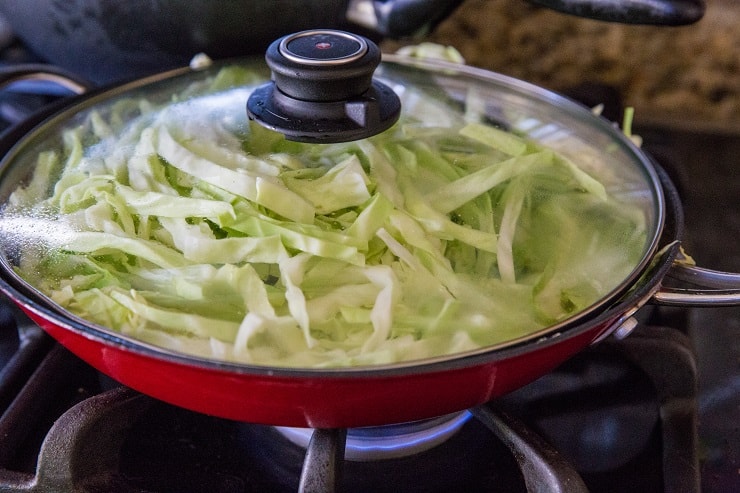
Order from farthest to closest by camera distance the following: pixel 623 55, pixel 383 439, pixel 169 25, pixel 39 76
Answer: pixel 623 55 → pixel 169 25 → pixel 39 76 → pixel 383 439

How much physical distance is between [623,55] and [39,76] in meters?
1.22

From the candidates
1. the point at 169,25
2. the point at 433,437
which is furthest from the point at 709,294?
the point at 169,25

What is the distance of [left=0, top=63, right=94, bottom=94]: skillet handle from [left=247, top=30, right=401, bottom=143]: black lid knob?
41 centimetres

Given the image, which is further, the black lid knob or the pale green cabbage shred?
the black lid knob

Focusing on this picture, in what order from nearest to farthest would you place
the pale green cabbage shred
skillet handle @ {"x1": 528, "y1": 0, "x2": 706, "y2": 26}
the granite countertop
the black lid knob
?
the pale green cabbage shred
the black lid knob
skillet handle @ {"x1": 528, "y1": 0, "x2": 706, "y2": 26}
the granite countertop

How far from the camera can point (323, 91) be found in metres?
0.81

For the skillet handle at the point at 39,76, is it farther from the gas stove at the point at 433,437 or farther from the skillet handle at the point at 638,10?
the skillet handle at the point at 638,10

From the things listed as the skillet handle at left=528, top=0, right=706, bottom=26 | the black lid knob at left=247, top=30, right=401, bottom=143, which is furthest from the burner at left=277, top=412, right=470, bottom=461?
the skillet handle at left=528, top=0, right=706, bottom=26

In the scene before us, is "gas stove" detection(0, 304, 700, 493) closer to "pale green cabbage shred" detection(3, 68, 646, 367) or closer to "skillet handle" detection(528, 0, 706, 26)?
"pale green cabbage shred" detection(3, 68, 646, 367)

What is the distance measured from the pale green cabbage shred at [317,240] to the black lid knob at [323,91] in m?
0.04

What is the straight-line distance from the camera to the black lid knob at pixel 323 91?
79 centimetres

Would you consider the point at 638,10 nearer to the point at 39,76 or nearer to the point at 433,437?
the point at 433,437

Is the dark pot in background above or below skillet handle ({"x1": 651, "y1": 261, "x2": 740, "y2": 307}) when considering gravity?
above

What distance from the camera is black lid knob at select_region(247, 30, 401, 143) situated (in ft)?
2.61
